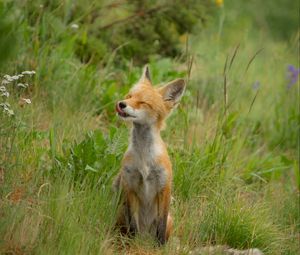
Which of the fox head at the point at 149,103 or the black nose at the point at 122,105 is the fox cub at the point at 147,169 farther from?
the black nose at the point at 122,105

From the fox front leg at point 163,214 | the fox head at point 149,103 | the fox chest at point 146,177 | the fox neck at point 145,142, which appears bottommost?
the fox front leg at point 163,214

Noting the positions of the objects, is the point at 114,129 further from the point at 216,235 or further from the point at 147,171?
the point at 216,235

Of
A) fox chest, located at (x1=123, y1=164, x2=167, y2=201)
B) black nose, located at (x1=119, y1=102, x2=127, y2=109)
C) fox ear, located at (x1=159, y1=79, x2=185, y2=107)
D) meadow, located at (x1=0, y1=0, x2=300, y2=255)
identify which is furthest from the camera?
fox ear, located at (x1=159, y1=79, x2=185, y2=107)

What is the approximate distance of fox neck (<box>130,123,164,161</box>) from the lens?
19.8 ft

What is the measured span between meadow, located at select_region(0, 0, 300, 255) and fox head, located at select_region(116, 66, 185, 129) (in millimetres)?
617

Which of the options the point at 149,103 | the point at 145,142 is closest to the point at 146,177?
the point at 145,142

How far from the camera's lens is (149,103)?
19.8 ft

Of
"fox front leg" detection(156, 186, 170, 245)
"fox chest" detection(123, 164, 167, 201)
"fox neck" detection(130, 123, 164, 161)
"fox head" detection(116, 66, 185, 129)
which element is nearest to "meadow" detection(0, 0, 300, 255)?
"fox front leg" detection(156, 186, 170, 245)

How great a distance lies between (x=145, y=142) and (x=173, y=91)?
55 centimetres

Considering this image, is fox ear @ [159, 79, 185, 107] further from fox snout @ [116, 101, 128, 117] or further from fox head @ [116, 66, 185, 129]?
fox snout @ [116, 101, 128, 117]

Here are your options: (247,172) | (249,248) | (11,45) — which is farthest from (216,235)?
(11,45)

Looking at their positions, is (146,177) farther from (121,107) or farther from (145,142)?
(121,107)

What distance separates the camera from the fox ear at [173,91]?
6.27m

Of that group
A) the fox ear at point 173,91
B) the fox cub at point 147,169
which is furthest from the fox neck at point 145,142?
the fox ear at point 173,91
